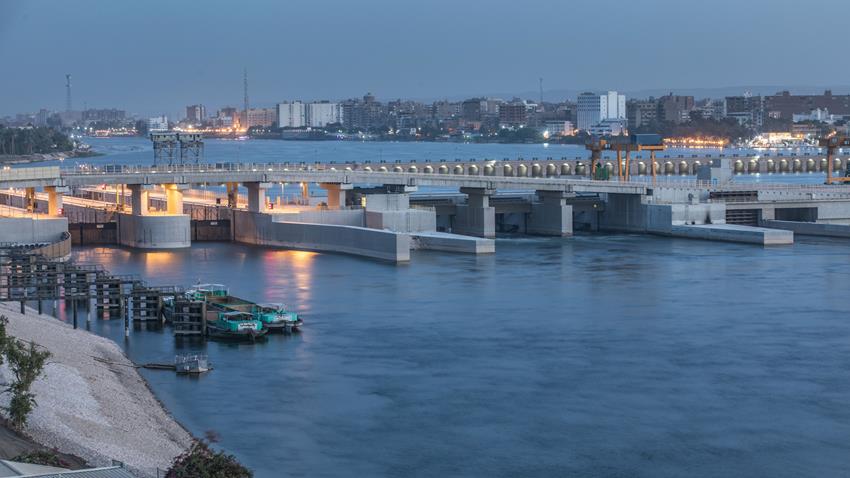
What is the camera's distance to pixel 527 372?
925 inches

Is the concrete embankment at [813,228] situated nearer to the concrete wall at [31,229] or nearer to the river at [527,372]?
the river at [527,372]

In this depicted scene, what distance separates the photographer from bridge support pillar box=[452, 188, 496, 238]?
159 ft

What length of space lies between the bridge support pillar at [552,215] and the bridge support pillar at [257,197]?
10.3 meters

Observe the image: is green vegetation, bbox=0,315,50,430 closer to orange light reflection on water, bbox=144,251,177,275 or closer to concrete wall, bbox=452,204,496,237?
orange light reflection on water, bbox=144,251,177,275

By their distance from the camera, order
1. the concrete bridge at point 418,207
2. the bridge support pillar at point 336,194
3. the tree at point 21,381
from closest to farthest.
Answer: the tree at point 21,381 → the concrete bridge at point 418,207 → the bridge support pillar at point 336,194

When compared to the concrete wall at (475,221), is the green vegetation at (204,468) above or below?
below

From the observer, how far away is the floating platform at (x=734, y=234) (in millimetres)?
45156

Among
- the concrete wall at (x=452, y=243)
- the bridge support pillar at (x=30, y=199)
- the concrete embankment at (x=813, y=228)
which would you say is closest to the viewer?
the concrete wall at (x=452, y=243)

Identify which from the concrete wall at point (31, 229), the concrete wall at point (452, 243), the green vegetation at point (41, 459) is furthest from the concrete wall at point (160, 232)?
the green vegetation at point (41, 459)

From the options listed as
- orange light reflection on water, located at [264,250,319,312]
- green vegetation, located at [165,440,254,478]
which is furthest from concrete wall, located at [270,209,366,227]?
green vegetation, located at [165,440,254,478]

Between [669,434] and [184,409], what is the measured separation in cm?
710

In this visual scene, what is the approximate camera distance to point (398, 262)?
39.4m

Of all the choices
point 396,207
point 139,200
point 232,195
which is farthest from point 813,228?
point 139,200

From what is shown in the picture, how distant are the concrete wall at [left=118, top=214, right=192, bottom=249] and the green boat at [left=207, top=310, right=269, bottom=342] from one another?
17045 mm
